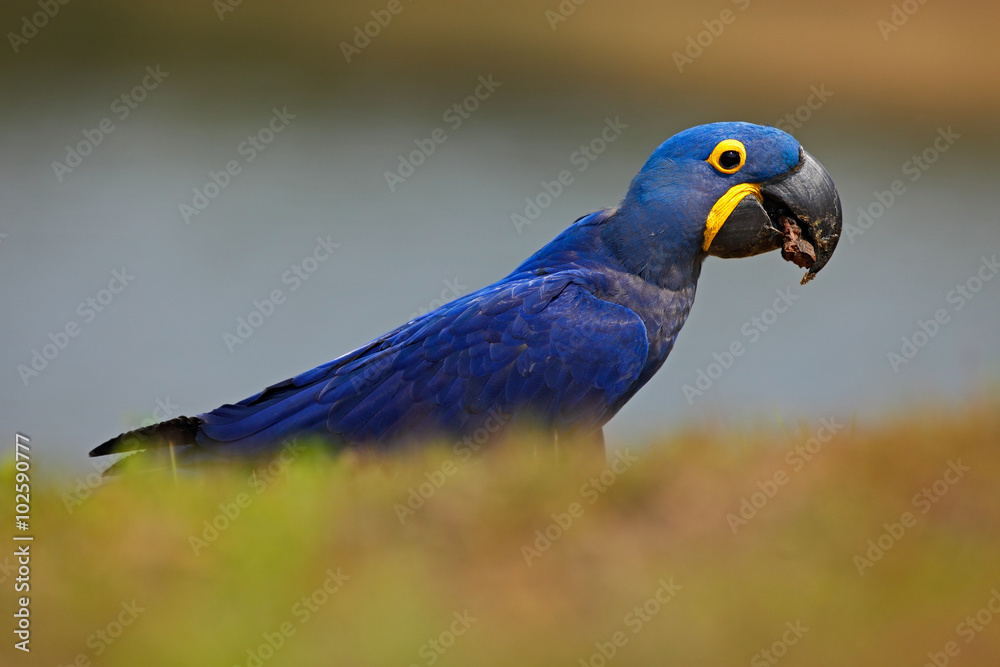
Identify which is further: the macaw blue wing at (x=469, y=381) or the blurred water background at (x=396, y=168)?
the blurred water background at (x=396, y=168)

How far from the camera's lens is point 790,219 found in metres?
5.06

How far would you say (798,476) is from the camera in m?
3.36

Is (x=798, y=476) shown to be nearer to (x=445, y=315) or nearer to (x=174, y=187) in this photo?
(x=445, y=315)

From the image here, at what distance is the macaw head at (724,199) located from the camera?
492cm

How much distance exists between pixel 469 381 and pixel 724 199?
1.50 metres

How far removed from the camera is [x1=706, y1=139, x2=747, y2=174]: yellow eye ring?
491 centimetres

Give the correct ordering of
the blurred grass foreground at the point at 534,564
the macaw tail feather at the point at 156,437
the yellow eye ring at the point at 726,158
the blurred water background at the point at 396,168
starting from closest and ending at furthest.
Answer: the blurred grass foreground at the point at 534,564
the macaw tail feather at the point at 156,437
the yellow eye ring at the point at 726,158
the blurred water background at the point at 396,168

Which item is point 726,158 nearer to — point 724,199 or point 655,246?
point 724,199

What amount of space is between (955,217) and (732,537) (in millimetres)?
18659

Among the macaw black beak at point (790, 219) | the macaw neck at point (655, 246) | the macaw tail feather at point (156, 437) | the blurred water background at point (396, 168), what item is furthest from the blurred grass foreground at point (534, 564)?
the blurred water background at point (396, 168)

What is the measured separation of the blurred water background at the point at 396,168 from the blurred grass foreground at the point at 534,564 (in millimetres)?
10025

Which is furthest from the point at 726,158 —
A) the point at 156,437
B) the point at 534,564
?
the point at 156,437

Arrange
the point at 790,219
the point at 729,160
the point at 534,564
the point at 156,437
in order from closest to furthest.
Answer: the point at 534,564 → the point at 156,437 → the point at 729,160 → the point at 790,219

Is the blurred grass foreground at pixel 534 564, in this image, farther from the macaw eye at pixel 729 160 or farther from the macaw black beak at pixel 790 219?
the macaw eye at pixel 729 160
